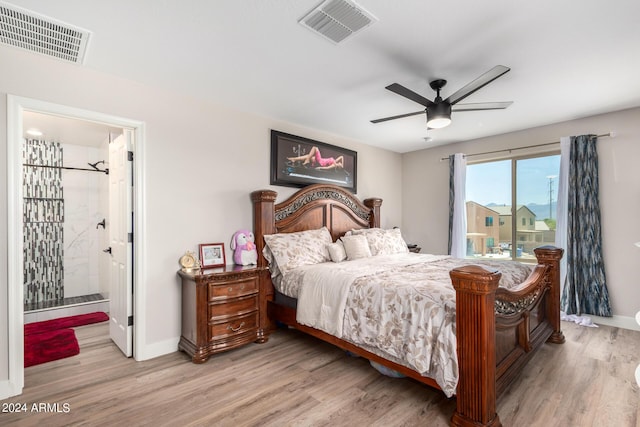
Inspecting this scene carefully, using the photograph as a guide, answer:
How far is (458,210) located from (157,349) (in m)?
4.38

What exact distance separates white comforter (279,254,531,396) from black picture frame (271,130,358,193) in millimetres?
1305

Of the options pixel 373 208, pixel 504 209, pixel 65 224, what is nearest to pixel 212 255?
pixel 373 208

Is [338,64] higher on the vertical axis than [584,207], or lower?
higher

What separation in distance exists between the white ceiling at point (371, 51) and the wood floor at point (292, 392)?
8.12ft

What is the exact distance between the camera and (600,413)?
1971 millimetres

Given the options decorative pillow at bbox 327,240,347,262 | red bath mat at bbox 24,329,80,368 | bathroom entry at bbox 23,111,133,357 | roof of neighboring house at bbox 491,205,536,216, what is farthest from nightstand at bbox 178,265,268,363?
roof of neighboring house at bbox 491,205,536,216

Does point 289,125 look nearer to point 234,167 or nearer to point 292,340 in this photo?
point 234,167

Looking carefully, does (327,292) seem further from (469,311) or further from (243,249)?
(469,311)

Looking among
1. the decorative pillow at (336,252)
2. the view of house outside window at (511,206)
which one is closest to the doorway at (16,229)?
the decorative pillow at (336,252)

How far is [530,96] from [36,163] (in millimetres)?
6286

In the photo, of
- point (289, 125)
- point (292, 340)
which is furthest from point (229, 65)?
point (292, 340)

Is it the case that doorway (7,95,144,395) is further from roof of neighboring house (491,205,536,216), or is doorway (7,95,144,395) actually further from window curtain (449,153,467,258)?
roof of neighboring house (491,205,536,216)

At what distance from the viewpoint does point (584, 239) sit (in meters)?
3.74

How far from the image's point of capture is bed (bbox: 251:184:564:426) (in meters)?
1.76
